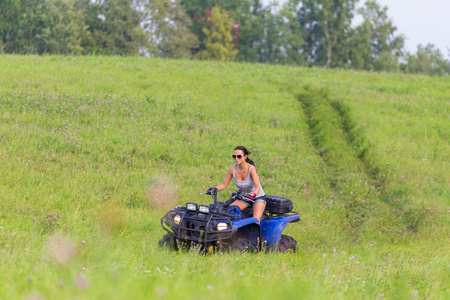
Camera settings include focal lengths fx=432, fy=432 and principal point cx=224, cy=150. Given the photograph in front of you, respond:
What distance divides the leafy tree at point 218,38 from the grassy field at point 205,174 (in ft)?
119

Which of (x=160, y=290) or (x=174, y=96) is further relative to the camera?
(x=174, y=96)

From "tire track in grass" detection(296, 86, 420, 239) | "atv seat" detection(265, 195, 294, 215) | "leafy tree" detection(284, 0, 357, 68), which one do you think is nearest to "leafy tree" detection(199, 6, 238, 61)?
"leafy tree" detection(284, 0, 357, 68)

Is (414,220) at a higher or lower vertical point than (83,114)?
lower

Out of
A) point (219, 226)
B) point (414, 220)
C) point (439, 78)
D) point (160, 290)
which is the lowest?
point (414, 220)

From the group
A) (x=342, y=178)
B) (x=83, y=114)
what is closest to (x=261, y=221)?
(x=342, y=178)

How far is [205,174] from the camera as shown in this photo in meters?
14.1

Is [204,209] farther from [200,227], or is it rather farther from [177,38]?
[177,38]

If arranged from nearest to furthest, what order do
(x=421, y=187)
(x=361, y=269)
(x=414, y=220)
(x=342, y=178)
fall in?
(x=361, y=269) < (x=414, y=220) < (x=421, y=187) < (x=342, y=178)

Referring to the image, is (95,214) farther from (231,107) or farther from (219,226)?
(231,107)

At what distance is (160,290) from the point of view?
329 centimetres

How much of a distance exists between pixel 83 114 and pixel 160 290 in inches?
586

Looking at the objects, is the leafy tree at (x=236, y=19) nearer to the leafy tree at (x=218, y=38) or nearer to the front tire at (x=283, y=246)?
the leafy tree at (x=218, y=38)

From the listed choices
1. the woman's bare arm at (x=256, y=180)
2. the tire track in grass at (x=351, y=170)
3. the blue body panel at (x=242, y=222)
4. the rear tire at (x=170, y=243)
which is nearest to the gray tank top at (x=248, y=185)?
the woman's bare arm at (x=256, y=180)

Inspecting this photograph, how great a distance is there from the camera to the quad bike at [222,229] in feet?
23.7
